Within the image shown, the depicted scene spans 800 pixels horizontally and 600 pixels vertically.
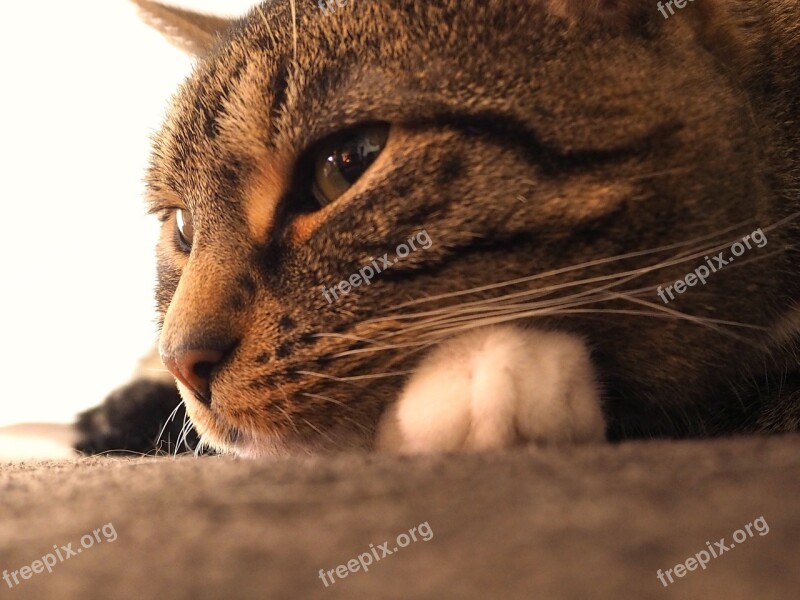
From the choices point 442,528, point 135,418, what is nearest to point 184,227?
point 135,418

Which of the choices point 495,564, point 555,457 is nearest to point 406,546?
point 495,564

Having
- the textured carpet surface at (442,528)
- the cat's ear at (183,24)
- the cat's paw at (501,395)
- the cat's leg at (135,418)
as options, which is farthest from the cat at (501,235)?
the cat's leg at (135,418)

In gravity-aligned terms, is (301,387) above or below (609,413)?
above

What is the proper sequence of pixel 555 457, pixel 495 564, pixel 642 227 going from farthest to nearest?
pixel 642 227, pixel 555 457, pixel 495 564

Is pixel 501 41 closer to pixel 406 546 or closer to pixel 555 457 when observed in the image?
pixel 555 457

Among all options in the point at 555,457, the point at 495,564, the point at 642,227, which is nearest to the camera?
the point at 495,564

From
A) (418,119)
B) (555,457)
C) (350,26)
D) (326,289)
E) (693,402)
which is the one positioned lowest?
(693,402)

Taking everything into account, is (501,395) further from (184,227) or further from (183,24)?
(183,24)

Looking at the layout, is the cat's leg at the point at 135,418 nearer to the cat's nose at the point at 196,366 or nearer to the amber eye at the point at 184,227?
the amber eye at the point at 184,227
